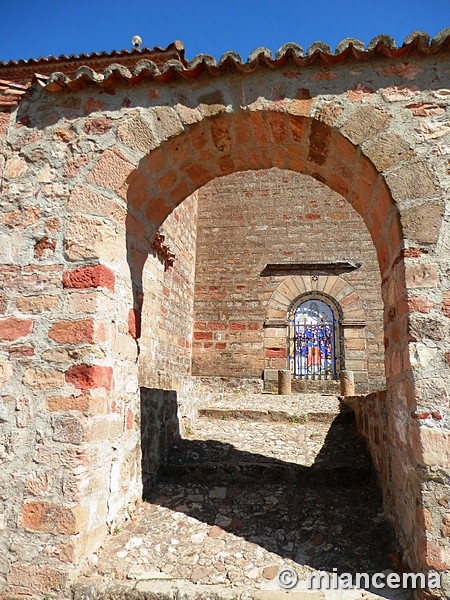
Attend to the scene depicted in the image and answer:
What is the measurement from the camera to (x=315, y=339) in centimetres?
898

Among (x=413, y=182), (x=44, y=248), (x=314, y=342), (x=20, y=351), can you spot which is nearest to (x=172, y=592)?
(x=20, y=351)

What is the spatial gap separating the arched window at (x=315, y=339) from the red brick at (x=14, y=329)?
6917 mm

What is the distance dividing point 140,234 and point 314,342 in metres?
6.58

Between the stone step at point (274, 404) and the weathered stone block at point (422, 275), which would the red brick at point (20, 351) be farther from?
the stone step at point (274, 404)

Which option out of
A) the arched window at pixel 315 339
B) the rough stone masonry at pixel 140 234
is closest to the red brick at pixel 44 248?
the rough stone masonry at pixel 140 234

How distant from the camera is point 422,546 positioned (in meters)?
2.01

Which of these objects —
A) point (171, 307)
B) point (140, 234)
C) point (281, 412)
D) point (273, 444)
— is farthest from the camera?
point (171, 307)

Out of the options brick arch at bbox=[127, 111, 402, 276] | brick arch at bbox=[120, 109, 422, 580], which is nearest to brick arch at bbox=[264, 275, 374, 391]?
brick arch at bbox=[120, 109, 422, 580]

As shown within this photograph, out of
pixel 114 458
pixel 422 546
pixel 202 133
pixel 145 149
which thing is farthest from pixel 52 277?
pixel 422 546

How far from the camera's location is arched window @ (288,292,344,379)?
8826 millimetres

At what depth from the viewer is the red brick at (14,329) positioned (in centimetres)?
252

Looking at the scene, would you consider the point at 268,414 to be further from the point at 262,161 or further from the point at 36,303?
the point at 36,303

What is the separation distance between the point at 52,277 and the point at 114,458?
4.01 feet

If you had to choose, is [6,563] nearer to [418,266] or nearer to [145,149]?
[145,149]
